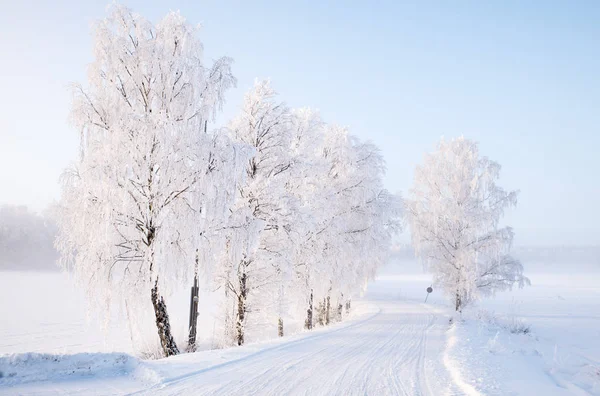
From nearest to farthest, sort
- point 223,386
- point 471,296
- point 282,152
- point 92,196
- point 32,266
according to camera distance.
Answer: point 223,386 < point 92,196 < point 282,152 < point 471,296 < point 32,266

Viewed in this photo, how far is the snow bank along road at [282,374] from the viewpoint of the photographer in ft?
17.5

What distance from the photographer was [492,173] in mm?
22312

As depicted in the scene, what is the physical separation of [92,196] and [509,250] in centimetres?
2282

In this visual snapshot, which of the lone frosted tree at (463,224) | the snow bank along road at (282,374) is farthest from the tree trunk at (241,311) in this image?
the lone frosted tree at (463,224)

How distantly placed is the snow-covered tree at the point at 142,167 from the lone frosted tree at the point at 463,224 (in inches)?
653

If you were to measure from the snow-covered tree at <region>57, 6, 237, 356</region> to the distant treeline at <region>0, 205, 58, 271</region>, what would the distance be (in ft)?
239

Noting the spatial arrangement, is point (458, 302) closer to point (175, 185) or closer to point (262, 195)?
point (262, 195)

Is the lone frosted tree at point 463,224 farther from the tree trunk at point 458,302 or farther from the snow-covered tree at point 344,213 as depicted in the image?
the snow-covered tree at point 344,213

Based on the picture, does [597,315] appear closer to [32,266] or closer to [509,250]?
[509,250]

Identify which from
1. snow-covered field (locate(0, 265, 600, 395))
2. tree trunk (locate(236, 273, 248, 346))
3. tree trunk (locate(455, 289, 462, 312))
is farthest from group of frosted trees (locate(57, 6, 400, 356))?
tree trunk (locate(455, 289, 462, 312))

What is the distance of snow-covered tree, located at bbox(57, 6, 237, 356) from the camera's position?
959cm

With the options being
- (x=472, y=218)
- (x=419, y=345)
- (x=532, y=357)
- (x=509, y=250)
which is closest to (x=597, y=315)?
(x=509, y=250)

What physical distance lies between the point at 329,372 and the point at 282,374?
962 millimetres

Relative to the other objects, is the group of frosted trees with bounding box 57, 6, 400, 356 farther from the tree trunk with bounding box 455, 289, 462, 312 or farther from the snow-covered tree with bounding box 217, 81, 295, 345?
the tree trunk with bounding box 455, 289, 462, 312
